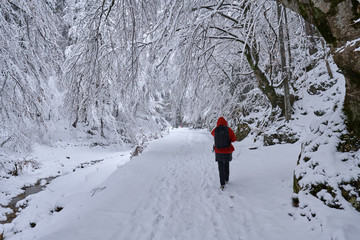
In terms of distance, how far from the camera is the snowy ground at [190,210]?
9.71 feet

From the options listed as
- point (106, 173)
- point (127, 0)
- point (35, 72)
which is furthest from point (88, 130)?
point (127, 0)

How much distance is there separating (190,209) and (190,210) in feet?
0.14

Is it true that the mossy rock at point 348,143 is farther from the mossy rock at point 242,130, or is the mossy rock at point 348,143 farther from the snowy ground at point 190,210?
the mossy rock at point 242,130

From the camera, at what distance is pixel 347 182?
291 centimetres

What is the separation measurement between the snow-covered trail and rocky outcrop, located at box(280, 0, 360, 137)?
1.98 meters

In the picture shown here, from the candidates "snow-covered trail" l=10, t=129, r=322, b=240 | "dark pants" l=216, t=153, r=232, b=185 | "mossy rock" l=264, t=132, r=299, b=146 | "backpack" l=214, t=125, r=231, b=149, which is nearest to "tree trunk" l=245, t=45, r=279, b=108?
"mossy rock" l=264, t=132, r=299, b=146

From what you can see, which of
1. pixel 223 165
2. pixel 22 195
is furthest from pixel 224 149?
pixel 22 195

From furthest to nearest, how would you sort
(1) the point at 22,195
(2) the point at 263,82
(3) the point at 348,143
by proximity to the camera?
(2) the point at 263,82
(1) the point at 22,195
(3) the point at 348,143

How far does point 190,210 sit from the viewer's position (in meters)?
3.98

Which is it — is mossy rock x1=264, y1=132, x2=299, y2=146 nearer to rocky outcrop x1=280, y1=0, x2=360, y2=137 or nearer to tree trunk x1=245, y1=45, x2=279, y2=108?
tree trunk x1=245, y1=45, x2=279, y2=108

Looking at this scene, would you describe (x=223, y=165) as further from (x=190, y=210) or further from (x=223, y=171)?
(x=190, y=210)

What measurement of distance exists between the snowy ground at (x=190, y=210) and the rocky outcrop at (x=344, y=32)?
1703 mm

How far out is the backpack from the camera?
518 centimetres

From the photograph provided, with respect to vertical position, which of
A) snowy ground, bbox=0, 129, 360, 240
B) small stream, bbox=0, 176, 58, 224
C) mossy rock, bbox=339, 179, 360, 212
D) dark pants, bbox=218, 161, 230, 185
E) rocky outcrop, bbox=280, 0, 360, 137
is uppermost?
rocky outcrop, bbox=280, 0, 360, 137
